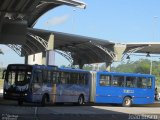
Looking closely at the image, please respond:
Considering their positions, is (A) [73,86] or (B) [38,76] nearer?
(B) [38,76]

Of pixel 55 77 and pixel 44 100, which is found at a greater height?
pixel 55 77

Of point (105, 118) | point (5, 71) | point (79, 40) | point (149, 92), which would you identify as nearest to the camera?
point (105, 118)

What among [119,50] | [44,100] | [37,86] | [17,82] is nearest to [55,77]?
[44,100]

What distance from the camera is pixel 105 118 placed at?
802 inches

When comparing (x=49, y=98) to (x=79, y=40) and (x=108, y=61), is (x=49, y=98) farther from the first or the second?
(x=108, y=61)

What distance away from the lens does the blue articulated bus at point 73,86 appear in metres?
27.5

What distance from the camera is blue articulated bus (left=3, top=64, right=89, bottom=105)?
2733cm

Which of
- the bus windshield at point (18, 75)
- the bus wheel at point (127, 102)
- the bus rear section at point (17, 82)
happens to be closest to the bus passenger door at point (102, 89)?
the bus wheel at point (127, 102)

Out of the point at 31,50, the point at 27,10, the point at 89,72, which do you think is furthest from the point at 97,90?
the point at 31,50

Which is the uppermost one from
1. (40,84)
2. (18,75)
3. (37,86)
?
(18,75)

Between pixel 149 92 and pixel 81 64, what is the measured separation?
27.6 meters

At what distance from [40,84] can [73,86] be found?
3.51 metres

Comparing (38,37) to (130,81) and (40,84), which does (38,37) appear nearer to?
(130,81)

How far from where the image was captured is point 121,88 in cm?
3325
